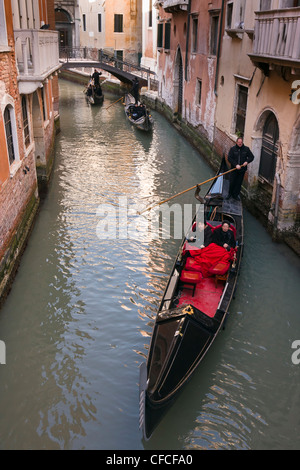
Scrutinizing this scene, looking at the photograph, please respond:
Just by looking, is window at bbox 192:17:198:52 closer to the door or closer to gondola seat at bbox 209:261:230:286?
the door

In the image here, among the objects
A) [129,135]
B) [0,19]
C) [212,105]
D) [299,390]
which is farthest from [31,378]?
[129,135]

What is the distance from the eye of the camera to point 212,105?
473 inches

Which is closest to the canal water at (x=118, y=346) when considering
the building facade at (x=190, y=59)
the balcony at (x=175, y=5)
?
the building facade at (x=190, y=59)

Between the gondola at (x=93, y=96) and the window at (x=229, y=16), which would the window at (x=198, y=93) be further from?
the gondola at (x=93, y=96)

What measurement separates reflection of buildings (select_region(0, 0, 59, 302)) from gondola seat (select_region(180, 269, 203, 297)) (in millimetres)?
2359

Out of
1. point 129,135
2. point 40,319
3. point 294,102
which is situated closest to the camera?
point 40,319

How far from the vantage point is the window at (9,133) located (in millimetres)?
6566

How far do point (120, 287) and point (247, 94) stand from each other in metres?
5.36

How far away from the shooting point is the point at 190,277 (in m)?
5.38

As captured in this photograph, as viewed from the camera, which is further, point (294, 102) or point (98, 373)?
point (294, 102)

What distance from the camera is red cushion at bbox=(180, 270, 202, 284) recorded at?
17.6 ft
